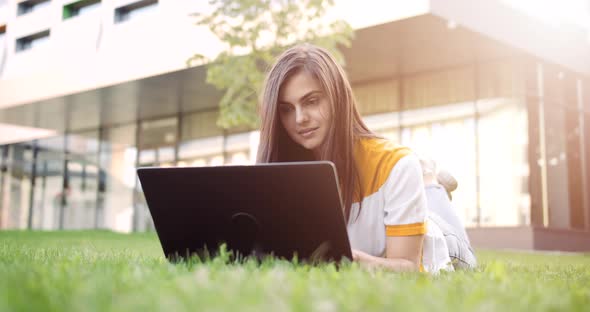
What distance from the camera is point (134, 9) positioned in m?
17.9

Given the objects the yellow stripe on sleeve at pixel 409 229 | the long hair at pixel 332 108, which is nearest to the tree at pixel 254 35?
the long hair at pixel 332 108

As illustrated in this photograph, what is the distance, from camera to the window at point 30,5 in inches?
763

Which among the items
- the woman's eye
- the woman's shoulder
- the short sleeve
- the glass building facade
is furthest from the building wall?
the short sleeve

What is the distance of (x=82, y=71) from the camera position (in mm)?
19250

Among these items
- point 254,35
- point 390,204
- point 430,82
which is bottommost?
point 390,204

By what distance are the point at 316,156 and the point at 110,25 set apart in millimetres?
16207

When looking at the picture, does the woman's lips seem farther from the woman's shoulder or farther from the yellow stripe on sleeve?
the yellow stripe on sleeve

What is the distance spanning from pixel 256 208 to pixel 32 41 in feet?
65.8

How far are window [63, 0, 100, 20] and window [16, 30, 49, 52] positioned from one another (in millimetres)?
1138

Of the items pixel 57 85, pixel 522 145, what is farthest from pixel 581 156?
pixel 57 85

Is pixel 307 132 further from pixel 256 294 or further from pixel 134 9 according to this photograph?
pixel 134 9

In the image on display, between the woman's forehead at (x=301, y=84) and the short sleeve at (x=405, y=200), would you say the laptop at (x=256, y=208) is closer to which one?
the short sleeve at (x=405, y=200)

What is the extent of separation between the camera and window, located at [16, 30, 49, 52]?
20.2 metres

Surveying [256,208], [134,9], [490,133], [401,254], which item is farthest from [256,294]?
[134,9]
